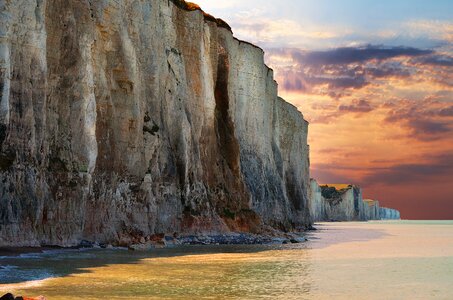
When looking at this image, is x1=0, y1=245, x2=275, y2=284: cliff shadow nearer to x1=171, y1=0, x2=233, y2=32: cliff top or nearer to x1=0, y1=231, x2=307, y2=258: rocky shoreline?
x1=0, y1=231, x2=307, y2=258: rocky shoreline

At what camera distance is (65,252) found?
2766 cm

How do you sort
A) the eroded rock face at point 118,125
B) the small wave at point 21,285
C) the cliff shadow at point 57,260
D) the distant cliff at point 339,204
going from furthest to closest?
the distant cliff at point 339,204
the eroded rock face at point 118,125
the cliff shadow at point 57,260
the small wave at point 21,285

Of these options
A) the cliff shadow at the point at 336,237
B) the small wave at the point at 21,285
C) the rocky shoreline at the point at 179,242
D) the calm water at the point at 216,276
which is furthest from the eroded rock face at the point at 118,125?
the small wave at the point at 21,285

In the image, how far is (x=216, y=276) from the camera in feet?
70.4

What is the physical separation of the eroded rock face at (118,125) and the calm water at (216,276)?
3159 millimetres

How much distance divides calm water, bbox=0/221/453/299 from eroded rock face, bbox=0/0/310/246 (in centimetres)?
316

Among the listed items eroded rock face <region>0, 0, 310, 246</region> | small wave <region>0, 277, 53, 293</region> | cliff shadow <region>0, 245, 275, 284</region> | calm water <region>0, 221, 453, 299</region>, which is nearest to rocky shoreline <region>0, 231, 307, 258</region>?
cliff shadow <region>0, 245, 275, 284</region>

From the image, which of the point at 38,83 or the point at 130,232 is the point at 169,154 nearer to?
the point at 130,232

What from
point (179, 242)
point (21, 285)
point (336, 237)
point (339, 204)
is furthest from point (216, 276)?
point (339, 204)

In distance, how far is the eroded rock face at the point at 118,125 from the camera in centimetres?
2755

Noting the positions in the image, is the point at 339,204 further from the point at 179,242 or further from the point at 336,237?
the point at 179,242

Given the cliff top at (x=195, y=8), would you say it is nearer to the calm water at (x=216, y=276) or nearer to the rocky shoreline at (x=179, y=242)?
the rocky shoreline at (x=179, y=242)

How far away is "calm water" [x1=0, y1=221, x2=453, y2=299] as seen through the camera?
17.5 metres

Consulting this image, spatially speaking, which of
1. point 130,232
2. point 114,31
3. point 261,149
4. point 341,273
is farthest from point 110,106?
point 261,149
